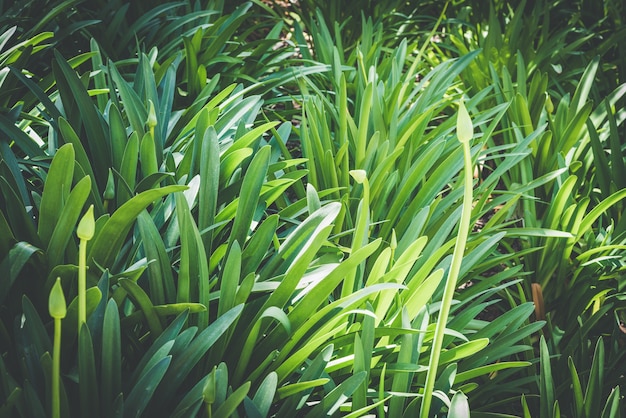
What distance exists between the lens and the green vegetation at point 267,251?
0.89 m

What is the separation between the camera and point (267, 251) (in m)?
1.19

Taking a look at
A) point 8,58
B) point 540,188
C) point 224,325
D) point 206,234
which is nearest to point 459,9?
point 540,188

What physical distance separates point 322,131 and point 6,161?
2.45ft

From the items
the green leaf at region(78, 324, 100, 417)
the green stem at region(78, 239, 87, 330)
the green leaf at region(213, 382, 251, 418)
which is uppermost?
the green stem at region(78, 239, 87, 330)

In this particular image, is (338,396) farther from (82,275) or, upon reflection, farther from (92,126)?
(92,126)

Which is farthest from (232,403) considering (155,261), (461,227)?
(461,227)

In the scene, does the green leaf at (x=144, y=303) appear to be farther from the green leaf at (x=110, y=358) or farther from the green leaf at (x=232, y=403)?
the green leaf at (x=232, y=403)

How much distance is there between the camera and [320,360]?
92 cm

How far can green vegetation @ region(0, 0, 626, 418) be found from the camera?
89 cm

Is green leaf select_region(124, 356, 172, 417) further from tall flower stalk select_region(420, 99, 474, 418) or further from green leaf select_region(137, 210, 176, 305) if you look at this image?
tall flower stalk select_region(420, 99, 474, 418)

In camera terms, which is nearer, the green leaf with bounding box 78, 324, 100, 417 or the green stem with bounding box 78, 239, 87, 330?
the green stem with bounding box 78, 239, 87, 330

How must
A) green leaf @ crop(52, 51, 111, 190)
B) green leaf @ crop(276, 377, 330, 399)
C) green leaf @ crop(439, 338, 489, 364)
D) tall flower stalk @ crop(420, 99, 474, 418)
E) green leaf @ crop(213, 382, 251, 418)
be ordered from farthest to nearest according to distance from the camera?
green leaf @ crop(52, 51, 111, 190) < green leaf @ crop(439, 338, 489, 364) < green leaf @ crop(276, 377, 330, 399) < green leaf @ crop(213, 382, 251, 418) < tall flower stalk @ crop(420, 99, 474, 418)

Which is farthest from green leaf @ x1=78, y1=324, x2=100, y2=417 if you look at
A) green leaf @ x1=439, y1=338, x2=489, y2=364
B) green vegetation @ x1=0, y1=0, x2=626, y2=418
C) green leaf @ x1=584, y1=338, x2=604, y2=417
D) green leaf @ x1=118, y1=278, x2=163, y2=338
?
green leaf @ x1=584, y1=338, x2=604, y2=417

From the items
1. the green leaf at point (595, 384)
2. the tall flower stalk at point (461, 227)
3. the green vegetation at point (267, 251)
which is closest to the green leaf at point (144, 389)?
the green vegetation at point (267, 251)
